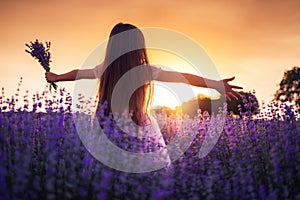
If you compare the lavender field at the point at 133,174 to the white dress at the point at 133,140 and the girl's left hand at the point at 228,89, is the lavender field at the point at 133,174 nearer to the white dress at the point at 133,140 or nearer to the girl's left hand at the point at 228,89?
the white dress at the point at 133,140

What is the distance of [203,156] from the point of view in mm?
2842

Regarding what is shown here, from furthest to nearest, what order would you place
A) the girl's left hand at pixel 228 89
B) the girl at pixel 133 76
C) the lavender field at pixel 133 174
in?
the girl at pixel 133 76 → the girl's left hand at pixel 228 89 → the lavender field at pixel 133 174

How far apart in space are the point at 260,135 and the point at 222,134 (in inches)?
19.9

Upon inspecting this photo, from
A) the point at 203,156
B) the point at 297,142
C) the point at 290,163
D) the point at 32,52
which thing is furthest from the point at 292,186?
the point at 32,52

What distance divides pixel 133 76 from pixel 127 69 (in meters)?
0.07

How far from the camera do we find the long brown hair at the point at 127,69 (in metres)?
2.89

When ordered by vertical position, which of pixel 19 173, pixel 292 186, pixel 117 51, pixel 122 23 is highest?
pixel 122 23

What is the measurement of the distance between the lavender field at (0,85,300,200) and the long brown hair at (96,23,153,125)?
225 mm

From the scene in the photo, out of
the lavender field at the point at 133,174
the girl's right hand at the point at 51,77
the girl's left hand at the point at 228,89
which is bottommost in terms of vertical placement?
the lavender field at the point at 133,174

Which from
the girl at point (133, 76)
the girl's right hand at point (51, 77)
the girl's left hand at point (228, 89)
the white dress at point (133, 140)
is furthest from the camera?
the girl's right hand at point (51, 77)

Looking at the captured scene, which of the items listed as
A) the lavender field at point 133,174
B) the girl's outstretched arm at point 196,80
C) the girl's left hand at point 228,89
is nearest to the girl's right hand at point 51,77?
the lavender field at point 133,174

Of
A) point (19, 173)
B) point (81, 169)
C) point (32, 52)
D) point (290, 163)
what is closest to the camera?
point (19, 173)

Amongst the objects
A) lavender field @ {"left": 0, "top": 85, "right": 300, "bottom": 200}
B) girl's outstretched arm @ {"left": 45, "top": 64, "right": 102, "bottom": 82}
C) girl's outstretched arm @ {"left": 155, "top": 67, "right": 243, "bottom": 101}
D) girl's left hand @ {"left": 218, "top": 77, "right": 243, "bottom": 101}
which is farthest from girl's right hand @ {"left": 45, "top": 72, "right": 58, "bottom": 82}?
girl's left hand @ {"left": 218, "top": 77, "right": 243, "bottom": 101}

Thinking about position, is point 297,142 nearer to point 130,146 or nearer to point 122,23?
point 130,146
